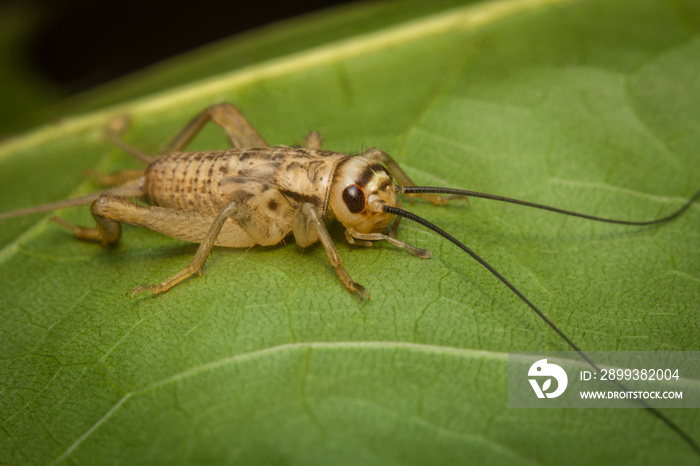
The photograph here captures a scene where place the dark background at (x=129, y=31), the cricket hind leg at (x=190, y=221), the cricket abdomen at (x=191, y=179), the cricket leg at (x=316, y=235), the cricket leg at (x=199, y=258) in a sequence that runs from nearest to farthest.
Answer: the cricket leg at (x=316, y=235) → the cricket leg at (x=199, y=258) → the cricket hind leg at (x=190, y=221) → the cricket abdomen at (x=191, y=179) → the dark background at (x=129, y=31)

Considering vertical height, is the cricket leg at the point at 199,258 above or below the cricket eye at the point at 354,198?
below

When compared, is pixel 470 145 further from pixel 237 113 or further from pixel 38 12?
pixel 38 12

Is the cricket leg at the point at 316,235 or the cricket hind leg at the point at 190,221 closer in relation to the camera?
the cricket leg at the point at 316,235

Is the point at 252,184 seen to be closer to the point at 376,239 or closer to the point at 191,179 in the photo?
the point at 191,179

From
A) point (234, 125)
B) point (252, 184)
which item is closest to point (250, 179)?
point (252, 184)

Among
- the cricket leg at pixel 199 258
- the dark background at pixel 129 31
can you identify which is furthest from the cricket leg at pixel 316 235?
the dark background at pixel 129 31

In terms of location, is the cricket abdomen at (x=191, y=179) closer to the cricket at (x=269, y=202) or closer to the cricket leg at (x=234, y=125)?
the cricket at (x=269, y=202)

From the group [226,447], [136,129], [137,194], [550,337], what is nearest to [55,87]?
[136,129]
